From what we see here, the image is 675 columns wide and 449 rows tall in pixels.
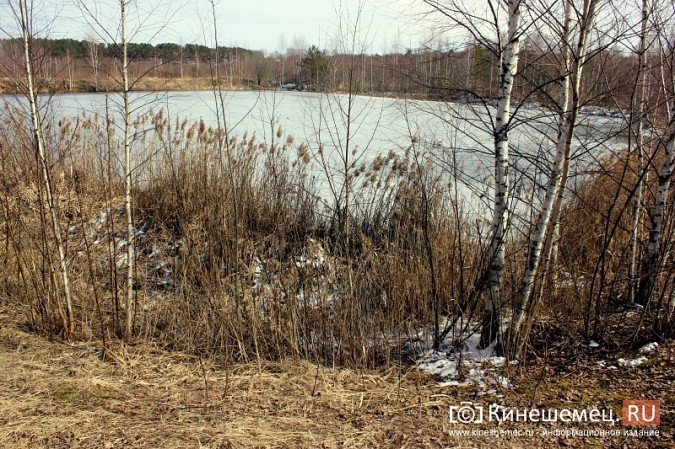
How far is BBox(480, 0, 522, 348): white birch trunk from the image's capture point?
3.23 m

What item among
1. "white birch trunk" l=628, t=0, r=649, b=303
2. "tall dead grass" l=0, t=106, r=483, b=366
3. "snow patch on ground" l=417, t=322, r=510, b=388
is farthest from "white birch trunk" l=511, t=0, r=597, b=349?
"white birch trunk" l=628, t=0, r=649, b=303

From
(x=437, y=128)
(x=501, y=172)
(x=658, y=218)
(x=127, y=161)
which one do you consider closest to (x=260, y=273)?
(x=127, y=161)

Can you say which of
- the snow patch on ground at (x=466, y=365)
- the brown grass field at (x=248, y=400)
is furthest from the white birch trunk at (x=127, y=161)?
the snow patch on ground at (x=466, y=365)

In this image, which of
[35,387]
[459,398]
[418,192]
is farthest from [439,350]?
[35,387]

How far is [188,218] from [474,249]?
3.95 m

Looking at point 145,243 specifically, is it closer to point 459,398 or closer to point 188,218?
point 188,218

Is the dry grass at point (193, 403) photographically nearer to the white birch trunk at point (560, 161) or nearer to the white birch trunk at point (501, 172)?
the white birch trunk at point (501, 172)

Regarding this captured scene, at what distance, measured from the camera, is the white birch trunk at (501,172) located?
3.23 metres

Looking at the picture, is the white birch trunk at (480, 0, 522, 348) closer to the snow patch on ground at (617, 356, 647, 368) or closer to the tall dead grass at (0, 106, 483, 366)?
the tall dead grass at (0, 106, 483, 366)

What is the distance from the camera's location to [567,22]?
10.9ft

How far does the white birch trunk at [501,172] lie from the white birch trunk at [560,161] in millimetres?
178

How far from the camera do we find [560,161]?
3.27m

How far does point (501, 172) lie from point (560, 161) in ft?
1.27

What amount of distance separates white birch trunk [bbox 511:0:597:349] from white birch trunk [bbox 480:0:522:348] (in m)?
0.18
